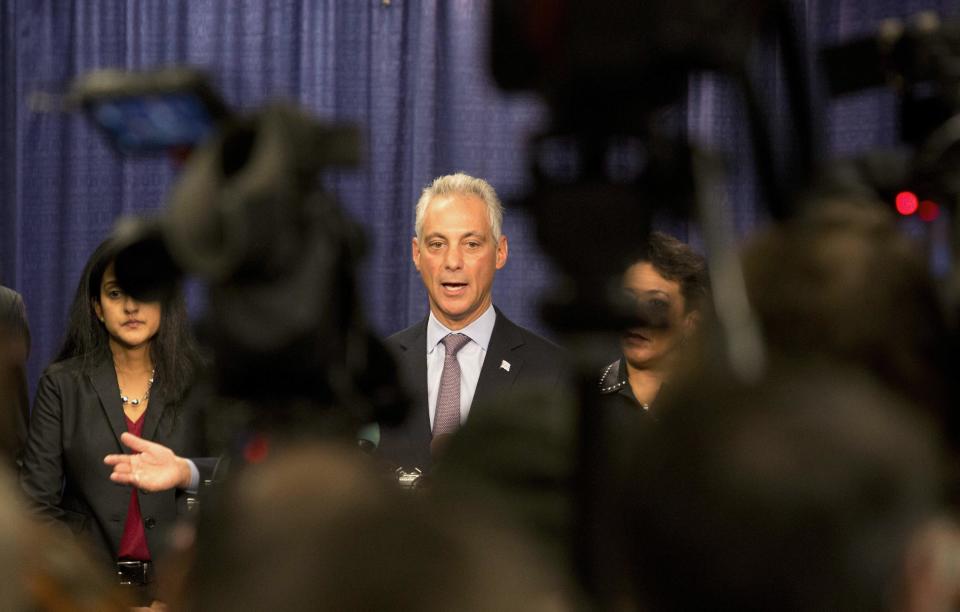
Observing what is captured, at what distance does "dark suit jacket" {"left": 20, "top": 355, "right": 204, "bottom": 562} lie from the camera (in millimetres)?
2350

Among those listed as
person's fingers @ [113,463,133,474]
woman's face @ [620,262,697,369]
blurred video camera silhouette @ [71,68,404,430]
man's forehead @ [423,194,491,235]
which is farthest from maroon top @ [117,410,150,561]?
blurred video camera silhouette @ [71,68,404,430]

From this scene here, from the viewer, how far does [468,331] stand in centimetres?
247

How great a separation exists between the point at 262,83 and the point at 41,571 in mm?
3372

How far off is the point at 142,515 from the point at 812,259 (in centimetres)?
223

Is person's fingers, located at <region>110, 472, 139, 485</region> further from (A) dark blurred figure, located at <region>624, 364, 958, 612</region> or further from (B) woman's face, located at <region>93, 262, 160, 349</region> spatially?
(A) dark blurred figure, located at <region>624, 364, 958, 612</region>

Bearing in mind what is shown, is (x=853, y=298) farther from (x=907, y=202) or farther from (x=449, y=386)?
(x=449, y=386)

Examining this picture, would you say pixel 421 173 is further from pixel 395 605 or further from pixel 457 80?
pixel 395 605

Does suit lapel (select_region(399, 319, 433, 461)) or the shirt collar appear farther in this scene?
the shirt collar

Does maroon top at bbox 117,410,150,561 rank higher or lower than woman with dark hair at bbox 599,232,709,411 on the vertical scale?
lower

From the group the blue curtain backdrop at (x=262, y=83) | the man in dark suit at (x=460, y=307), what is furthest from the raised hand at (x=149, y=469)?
the blue curtain backdrop at (x=262, y=83)

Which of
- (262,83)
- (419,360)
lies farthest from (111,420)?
(262,83)

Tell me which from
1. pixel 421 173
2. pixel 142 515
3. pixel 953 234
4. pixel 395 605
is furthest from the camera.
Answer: pixel 421 173

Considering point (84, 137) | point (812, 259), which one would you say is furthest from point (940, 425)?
point (84, 137)

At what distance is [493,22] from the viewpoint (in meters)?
0.33
